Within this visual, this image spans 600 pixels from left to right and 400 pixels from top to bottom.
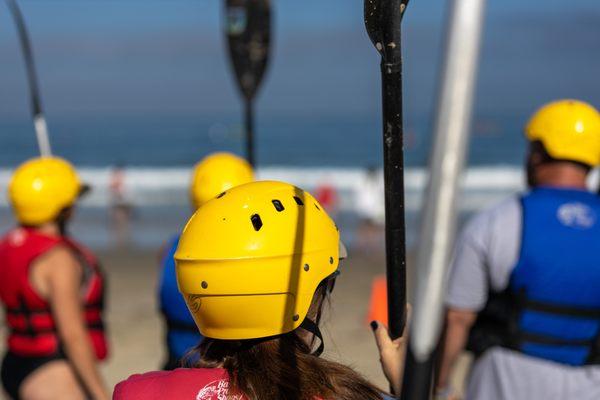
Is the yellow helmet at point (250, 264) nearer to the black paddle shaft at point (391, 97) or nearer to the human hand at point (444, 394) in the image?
the black paddle shaft at point (391, 97)

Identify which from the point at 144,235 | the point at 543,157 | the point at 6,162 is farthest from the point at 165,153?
the point at 543,157

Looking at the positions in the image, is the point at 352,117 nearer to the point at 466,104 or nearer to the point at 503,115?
the point at 503,115

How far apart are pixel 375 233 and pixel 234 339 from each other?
16.7m

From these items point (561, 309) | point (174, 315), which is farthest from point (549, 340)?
point (174, 315)

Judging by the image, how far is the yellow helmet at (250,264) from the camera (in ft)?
6.27

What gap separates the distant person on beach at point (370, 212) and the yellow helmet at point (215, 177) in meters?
13.5

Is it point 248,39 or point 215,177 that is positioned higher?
point 248,39

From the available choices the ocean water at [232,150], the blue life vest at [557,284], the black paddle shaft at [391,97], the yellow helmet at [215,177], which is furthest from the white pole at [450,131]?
the yellow helmet at [215,177]

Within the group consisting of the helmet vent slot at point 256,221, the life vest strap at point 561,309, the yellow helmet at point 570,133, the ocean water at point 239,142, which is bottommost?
the ocean water at point 239,142

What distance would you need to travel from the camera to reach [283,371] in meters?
1.86

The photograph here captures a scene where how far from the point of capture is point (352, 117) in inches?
4306

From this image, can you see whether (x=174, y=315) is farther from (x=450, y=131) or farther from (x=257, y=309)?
(x=450, y=131)

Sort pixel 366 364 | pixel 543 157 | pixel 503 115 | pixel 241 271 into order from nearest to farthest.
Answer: pixel 241 271, pixel 543 157, pixel 366 364, pixel 503 115

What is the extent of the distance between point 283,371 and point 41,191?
2.77m
